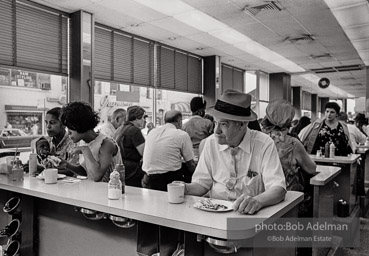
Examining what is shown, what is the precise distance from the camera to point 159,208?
165 cm

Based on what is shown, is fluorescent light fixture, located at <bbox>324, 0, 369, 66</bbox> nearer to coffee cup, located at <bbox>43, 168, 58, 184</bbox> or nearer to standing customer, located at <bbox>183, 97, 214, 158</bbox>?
standing customer, located at <bbox>183, 97, 214, 158</bbox>

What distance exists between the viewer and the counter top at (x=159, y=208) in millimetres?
1373

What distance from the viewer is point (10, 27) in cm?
424

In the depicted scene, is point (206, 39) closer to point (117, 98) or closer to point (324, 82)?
point (117, 98)

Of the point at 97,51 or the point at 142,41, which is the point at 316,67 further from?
the point at 97,51

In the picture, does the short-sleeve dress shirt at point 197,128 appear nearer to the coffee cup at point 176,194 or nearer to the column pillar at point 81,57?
the column pillar at point 81,57

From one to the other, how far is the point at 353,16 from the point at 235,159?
4.56 m

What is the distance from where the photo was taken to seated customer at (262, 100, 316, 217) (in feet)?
8.63

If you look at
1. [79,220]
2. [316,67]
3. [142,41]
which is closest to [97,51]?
[142,41]

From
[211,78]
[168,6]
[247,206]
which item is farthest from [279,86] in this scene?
[247,206]

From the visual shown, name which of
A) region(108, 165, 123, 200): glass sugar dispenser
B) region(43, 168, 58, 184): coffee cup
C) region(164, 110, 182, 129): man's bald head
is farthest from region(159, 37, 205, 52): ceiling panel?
region(108, 165, 123, 200): glass sugar dispenser

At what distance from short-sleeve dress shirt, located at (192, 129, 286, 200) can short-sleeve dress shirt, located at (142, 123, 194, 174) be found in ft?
4.05

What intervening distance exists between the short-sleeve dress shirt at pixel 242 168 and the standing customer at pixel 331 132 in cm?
303

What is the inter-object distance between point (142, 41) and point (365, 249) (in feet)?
16.6
